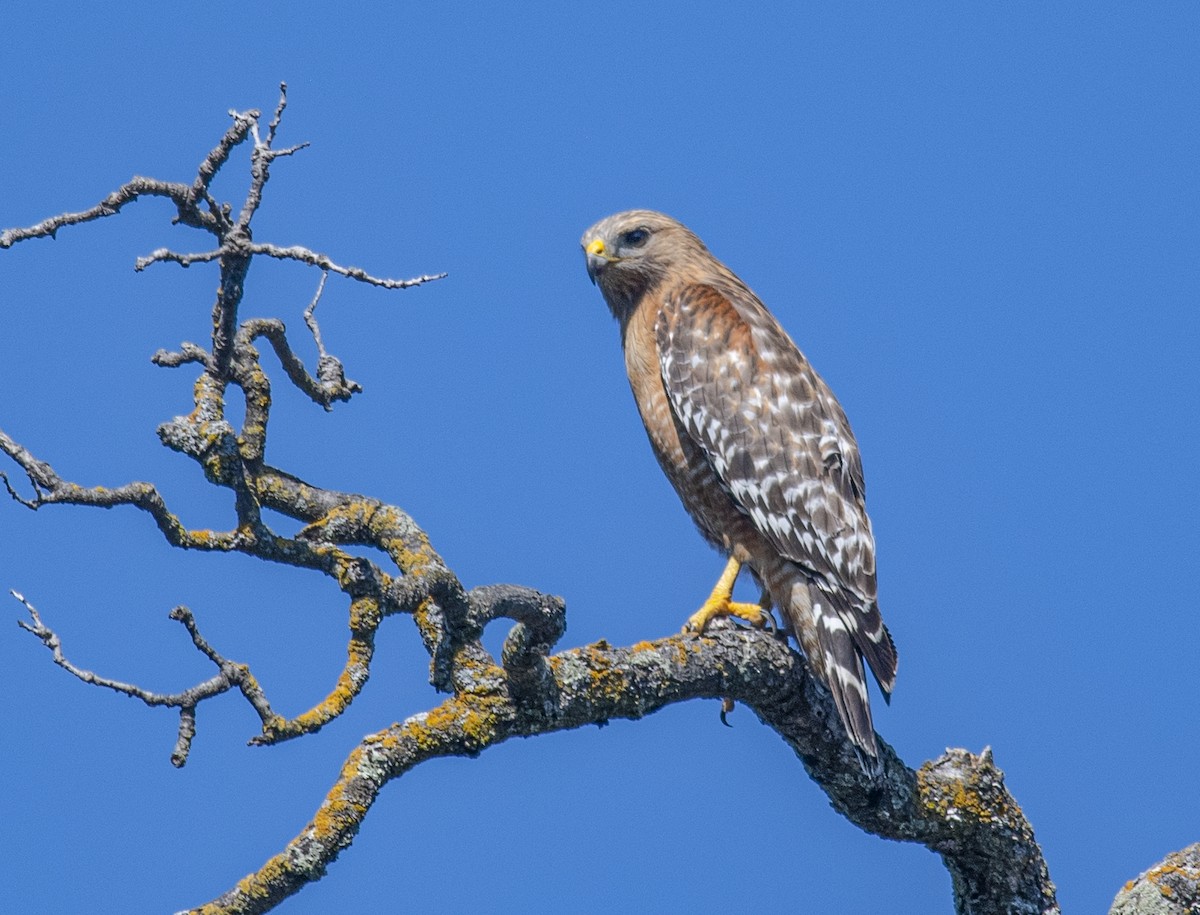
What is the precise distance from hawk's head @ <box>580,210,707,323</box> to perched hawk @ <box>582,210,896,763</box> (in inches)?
2.7

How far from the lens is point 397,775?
3814 mm

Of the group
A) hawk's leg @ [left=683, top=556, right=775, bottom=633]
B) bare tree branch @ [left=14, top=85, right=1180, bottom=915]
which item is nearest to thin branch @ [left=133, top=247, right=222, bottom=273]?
bare tree branch @ [left=14, top=85, right=1180, bottom=915]

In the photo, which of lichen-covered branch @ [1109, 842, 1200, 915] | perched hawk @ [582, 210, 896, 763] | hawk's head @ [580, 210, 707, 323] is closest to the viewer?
lichen-covered branch @ [1109, 842, 1200, 915]

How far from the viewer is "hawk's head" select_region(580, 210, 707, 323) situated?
734cm

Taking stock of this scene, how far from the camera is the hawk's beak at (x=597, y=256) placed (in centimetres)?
735

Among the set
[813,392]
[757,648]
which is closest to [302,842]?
[757,648]

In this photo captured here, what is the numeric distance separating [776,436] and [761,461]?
169 millimetres

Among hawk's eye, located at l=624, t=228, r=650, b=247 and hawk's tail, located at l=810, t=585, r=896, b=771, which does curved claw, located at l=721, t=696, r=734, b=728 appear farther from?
hawk's eye, located at l=624, t=228, r=650, b=247

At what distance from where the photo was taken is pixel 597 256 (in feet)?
24.1

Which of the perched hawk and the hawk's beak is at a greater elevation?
the hawk's beak

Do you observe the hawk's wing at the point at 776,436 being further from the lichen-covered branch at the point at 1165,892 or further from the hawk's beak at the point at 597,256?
the lichen-covered branch at the point at 1165,892

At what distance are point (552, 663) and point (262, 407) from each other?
122 cm

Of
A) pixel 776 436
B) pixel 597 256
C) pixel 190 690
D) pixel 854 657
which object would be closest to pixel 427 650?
pixel 190 690

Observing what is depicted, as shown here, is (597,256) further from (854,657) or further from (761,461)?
(854,657)
